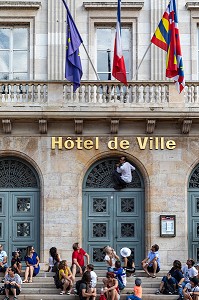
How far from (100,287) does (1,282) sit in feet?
9.88

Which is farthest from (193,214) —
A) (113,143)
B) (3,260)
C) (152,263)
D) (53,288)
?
(3,260)

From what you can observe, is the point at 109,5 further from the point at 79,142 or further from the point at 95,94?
the point at 79,142

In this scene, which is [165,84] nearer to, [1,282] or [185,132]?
[185,132]

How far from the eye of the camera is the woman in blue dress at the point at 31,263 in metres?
27.9

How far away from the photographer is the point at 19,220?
101 feet

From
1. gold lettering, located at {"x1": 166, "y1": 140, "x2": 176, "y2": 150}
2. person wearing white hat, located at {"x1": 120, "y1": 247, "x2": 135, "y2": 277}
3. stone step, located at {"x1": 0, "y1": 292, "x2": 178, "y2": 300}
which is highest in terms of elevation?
gold lettering, located at {"x1": 166, "y1": 140, "x2": 176, "y2": 150}

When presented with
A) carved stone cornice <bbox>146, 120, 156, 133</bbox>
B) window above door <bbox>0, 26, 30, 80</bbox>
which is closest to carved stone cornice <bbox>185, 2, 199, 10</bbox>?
carved stone cornice <bbox>146, 120, 156, 133</bbox>

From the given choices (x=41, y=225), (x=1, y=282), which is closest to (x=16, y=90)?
(x=41, y=225)

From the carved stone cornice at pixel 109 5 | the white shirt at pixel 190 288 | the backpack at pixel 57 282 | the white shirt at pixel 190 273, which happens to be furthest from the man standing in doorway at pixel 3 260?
the carved stone cornice at pixel 109 5

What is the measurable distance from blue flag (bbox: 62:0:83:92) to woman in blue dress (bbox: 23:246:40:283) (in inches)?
208

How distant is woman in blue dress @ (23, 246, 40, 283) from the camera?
91.7 ft

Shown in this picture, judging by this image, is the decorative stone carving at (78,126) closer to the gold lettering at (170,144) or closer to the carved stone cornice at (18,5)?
the gold lettering at (170,144)

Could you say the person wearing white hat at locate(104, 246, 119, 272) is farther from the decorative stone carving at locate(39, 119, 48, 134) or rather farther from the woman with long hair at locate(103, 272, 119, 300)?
the decorative stone carving at locate(39, 119, 48, 134)

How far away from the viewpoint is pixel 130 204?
1214 inches
